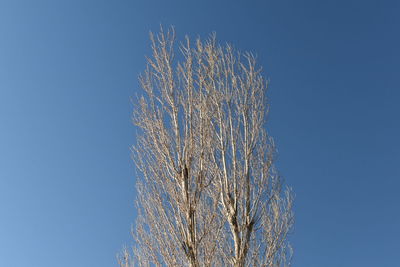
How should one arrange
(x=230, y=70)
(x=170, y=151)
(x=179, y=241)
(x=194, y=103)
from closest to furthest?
(x=179, y=241) < (x=170, y=151) < (x=194, y=103) < (x=230, y=70)

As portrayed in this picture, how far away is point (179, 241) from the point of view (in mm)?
5617

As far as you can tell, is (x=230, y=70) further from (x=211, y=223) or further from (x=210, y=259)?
(x=210, y=259)

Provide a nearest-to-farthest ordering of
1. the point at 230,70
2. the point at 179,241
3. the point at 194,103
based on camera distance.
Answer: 1. the point at 179,241
2. the point at 194,103
3. the point at 230,70

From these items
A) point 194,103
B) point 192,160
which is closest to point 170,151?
point 192,160

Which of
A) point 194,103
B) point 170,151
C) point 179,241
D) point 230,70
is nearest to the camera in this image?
point 179,241

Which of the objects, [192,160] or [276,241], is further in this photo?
[276,241]

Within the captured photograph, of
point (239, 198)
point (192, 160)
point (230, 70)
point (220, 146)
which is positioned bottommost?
point (239, 198)

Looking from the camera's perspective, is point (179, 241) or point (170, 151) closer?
point (179, 241)

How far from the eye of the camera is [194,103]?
6.44m

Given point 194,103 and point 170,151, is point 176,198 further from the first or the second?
point 194,103

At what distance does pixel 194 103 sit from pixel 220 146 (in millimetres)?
793

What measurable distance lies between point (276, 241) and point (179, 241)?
1873 mm

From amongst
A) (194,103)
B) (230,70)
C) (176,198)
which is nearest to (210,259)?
(176,198)

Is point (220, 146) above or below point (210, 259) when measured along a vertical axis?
above
